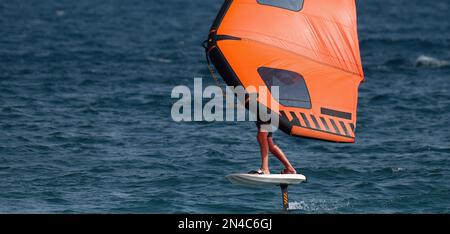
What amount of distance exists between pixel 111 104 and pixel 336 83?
19108 millimetres

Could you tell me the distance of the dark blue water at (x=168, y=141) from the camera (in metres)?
25.2

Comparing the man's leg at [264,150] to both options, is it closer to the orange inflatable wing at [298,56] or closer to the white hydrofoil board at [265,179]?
the white hydrofoil board at [265,179]

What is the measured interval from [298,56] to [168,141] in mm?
11574

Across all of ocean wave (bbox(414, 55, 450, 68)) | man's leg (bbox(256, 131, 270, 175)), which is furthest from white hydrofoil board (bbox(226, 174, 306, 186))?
ocean wave (bbox(414, 55, 450, 68))

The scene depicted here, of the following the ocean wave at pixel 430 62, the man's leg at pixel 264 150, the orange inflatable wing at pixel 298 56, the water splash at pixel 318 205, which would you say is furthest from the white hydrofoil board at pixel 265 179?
the ocean wave at pixel 430 62

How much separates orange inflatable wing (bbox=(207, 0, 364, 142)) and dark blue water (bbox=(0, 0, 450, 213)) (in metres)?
3.58

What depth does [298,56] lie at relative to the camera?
22.1m

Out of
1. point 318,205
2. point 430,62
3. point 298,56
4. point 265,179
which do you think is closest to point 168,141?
point 318,205

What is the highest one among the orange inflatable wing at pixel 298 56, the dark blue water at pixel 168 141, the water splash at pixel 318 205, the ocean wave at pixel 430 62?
the orange inflatable wing at pixel 298 56

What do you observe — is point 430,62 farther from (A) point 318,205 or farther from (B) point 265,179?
(B) point 265,179

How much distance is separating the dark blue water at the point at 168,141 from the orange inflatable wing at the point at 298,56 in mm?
3580

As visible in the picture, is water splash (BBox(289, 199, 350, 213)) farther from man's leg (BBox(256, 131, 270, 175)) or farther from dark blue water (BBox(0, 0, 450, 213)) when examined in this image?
man's leg (BBox(256, 131, 270, 175))
